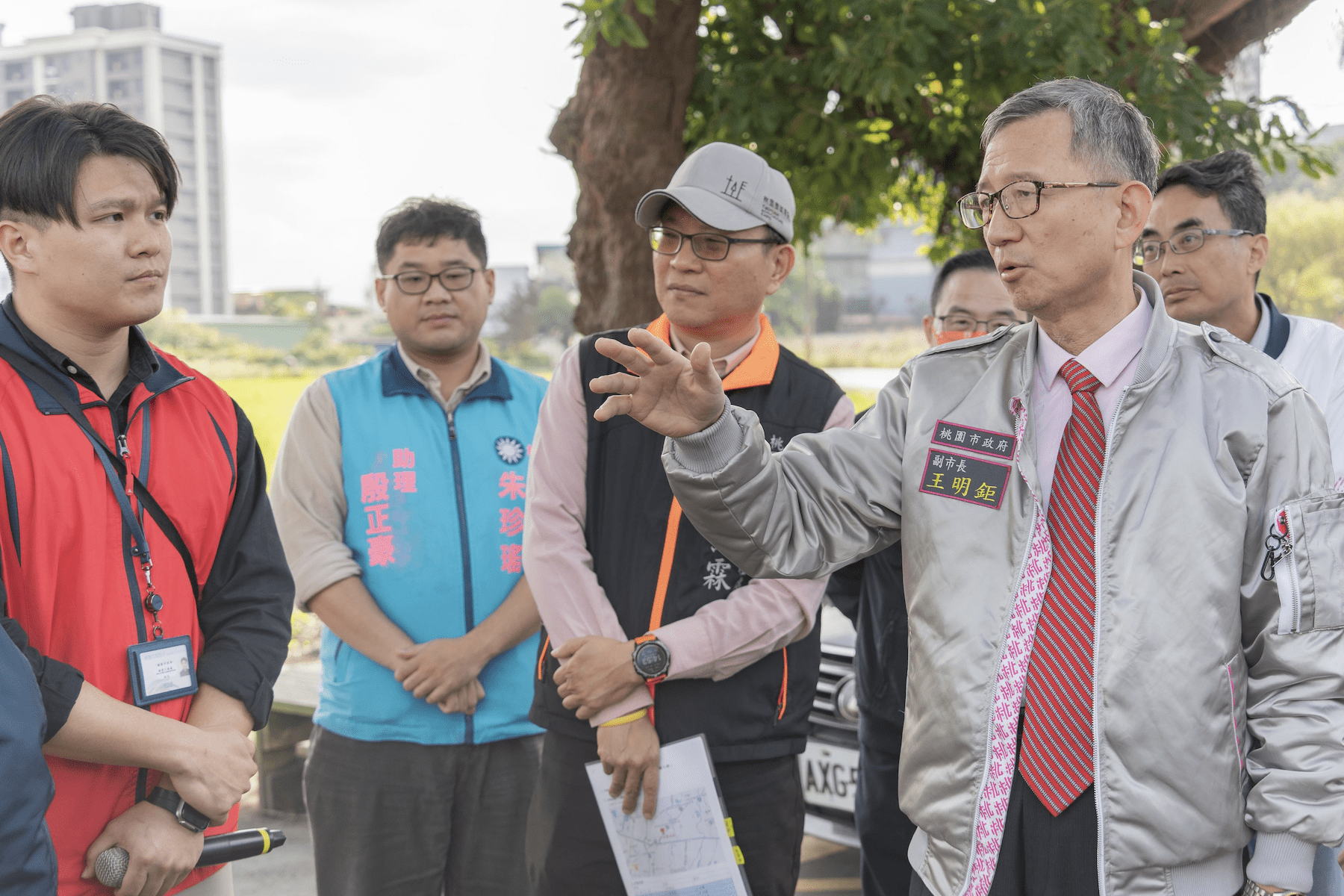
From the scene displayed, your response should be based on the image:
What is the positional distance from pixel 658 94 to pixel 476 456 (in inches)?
82.3

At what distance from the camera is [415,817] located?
273 centimetres

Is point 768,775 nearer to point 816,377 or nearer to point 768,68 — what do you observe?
point 816,377

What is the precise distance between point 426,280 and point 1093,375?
77.2 inches

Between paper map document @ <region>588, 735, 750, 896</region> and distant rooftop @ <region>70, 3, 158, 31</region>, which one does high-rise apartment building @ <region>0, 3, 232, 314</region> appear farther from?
paper map document @ <region>588, 735, 750, 896</region>

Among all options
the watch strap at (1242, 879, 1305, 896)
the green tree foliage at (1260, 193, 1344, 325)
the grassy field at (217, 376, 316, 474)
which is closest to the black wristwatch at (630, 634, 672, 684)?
the watch strap at (1242, 879, 1305, 896)

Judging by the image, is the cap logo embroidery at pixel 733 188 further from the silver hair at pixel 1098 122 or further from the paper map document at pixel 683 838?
the paper map document at pixel 683 838

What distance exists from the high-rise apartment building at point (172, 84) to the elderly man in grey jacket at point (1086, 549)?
200ft

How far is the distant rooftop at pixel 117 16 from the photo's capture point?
63344 mm

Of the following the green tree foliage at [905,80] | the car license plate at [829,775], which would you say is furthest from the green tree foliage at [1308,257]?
the car license plate at [829,775]

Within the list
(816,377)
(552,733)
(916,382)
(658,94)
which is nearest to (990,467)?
(916,382)

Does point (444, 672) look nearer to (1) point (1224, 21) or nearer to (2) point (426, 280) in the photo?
(2) point (426, 280)

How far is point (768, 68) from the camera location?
4391 millimetres

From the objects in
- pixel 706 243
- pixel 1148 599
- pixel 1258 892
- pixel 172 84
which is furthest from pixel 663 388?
pixel 172 84

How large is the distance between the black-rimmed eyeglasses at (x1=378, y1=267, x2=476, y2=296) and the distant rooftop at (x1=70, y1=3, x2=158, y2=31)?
237 ft
